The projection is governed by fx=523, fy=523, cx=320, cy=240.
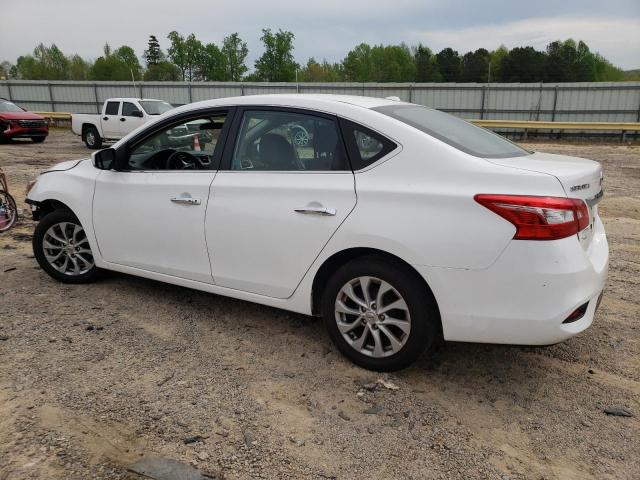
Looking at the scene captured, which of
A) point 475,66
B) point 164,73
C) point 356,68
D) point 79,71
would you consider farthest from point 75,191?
point 79,71

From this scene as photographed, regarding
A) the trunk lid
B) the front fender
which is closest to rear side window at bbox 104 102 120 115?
the front fender

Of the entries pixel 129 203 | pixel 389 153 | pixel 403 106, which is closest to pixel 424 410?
pixel 389 153

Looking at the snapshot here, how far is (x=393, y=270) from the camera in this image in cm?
305

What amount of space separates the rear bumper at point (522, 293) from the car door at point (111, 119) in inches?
689

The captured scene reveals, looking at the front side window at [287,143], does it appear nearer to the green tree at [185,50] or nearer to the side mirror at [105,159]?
the side mirror at [105,159]

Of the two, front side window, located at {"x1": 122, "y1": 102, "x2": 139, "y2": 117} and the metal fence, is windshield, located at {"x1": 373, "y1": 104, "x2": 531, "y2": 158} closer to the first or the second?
front side window, located at {"x1": 122, "y1": 102, "x2": 139, "y2": 117}

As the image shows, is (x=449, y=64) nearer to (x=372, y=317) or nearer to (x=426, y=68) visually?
(x=426, y=68)

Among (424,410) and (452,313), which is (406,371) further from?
(452,313)

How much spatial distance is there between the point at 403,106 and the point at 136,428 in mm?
2629

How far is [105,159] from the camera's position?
4.25 meters

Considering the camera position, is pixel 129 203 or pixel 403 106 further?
pixel 129 203

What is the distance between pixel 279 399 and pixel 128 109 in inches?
674

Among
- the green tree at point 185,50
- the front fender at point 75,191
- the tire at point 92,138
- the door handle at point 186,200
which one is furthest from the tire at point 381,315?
the green tree at point 185,50

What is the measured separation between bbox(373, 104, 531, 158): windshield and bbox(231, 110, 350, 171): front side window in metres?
0.40
